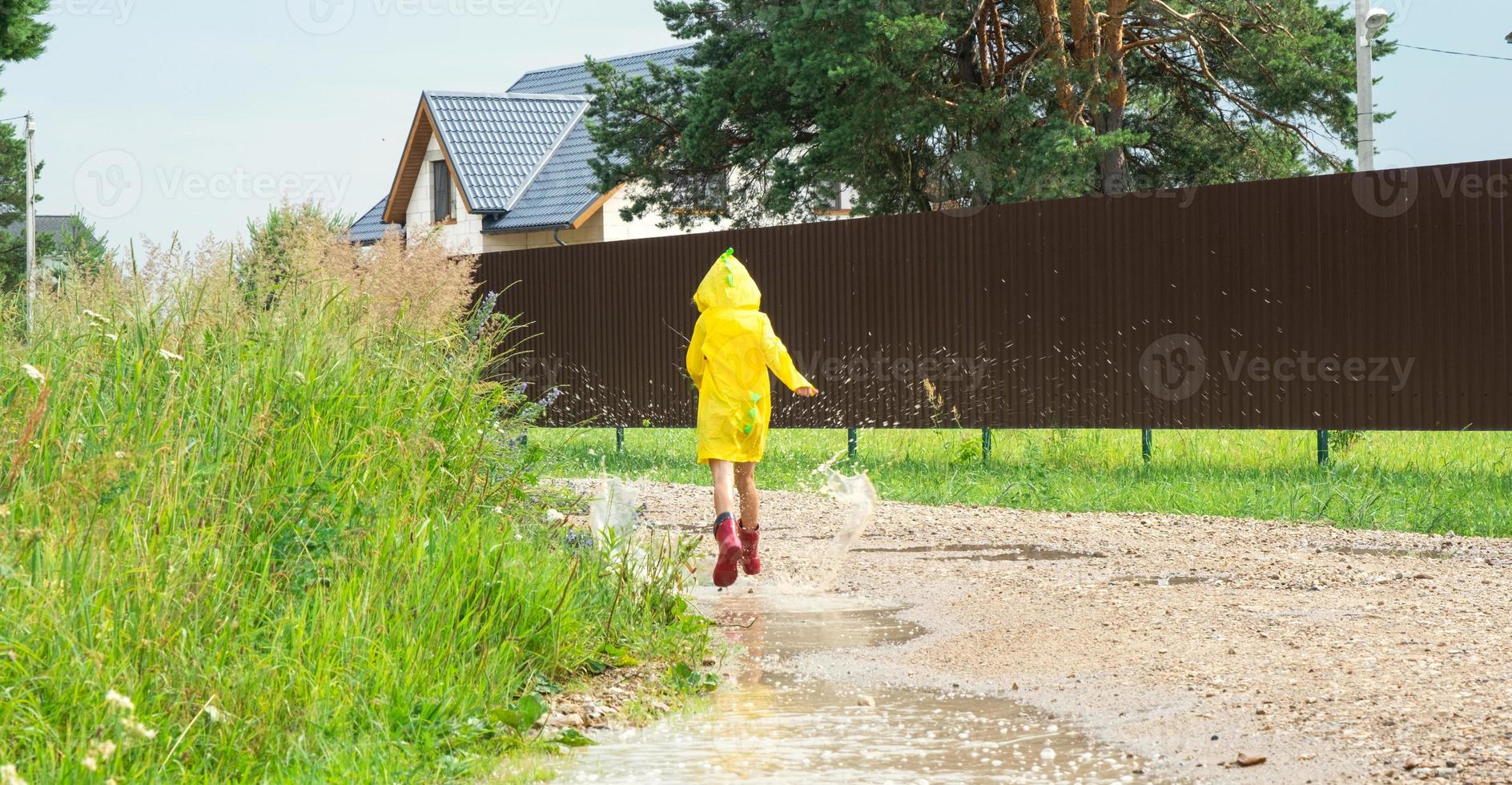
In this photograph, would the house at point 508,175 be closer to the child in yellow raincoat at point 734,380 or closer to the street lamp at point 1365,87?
the street lamp at point 1365,87

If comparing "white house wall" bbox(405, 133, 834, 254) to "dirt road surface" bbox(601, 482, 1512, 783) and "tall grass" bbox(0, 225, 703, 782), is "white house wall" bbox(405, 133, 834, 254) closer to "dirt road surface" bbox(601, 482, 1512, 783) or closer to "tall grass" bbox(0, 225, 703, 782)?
"dirt road surface" bbox(601, 482, 1512, 783)

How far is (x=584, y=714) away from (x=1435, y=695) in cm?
259

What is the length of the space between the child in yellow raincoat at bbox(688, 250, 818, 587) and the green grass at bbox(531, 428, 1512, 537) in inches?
44.4

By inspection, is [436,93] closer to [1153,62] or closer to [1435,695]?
[1153,62]

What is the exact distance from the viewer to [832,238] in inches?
572

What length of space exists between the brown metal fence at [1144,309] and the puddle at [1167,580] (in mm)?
4523

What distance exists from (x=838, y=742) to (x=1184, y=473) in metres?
8.49

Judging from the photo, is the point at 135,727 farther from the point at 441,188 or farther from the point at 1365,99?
the point at 441,188

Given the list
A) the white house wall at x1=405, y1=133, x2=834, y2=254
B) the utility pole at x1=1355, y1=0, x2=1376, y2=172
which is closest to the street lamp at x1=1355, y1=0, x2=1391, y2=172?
the utility pole at x1=1355, y1=0, x2=1376, y2=172

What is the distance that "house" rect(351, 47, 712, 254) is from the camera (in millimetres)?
33625

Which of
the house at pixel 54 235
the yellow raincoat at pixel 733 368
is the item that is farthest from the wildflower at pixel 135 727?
the yellow raincoat at pixel 733 368

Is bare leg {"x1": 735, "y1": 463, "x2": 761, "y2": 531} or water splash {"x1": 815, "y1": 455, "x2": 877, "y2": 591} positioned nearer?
bare leg {"x1": 735, "y1": 463, "x2": 761, "y2": 531}

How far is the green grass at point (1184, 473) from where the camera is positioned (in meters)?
9.90

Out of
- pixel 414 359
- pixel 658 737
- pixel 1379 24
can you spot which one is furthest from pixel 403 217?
pixel 658 737
